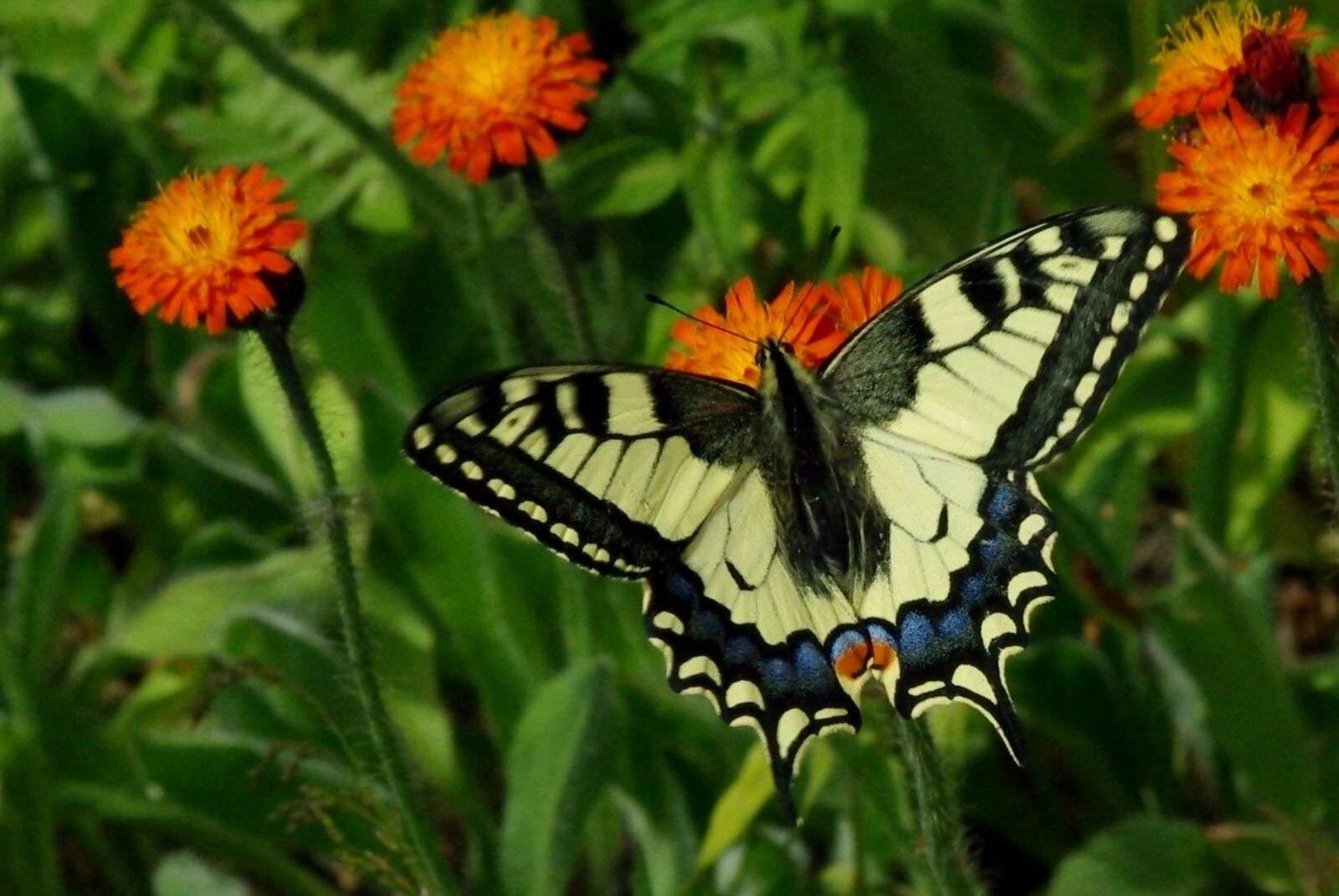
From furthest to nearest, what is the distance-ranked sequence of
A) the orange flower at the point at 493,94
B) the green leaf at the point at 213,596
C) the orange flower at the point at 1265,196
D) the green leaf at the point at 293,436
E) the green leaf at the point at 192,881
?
the green leaf at the point at 293,436
the green leaf at the point at 213,596
the green leaf at the point at 192,881
the orange flower at the point at 493,94
the orange flower at the point at 1265,196

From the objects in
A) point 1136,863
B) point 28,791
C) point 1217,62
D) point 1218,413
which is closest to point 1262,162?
point 1217,62

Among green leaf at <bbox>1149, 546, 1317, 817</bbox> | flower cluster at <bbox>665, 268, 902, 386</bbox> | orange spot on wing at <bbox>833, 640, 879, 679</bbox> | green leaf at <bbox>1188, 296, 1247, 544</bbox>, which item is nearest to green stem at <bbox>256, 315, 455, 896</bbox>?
flower cluster at <bbox>665, 268, 902, 386</bbox>

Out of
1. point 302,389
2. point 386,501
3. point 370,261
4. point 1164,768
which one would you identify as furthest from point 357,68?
point 1164,768

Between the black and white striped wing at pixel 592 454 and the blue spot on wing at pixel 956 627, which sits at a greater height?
the black and white striped wing at pixel 592 454

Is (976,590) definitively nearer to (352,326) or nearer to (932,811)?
(932,811)

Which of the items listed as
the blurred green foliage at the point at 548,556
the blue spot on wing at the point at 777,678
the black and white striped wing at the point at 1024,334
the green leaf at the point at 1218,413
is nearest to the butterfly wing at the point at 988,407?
the black and white striped wing at the point at 1024,334

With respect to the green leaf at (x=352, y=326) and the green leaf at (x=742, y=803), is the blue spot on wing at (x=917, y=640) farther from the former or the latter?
the green leaf at (x=352, y=326)

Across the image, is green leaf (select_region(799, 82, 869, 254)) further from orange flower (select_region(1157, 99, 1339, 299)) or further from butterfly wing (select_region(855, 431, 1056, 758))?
orange flower (select_region(1157, 99, 1339, 299))
